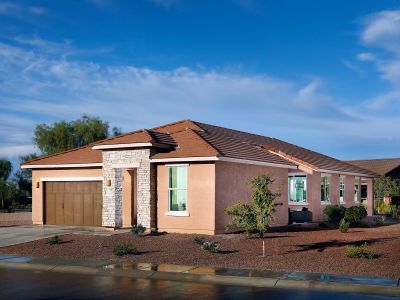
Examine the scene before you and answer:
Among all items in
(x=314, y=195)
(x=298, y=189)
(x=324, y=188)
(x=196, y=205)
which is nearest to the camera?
(x=196, y=205)

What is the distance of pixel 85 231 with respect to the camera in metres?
24.0

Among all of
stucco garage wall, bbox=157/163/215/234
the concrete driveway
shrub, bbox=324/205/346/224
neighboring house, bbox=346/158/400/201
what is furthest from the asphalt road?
neighboring house, bbox=346/158/400/201

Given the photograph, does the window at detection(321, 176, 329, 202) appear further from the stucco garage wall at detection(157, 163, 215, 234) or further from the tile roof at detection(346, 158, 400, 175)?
the tile roof at detection(346, 158, 400, 175)

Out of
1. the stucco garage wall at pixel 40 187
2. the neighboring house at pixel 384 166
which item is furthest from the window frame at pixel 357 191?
the stucco garage wall at pixel 40 187

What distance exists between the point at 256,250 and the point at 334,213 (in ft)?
43.6

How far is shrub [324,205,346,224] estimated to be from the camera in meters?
30.1

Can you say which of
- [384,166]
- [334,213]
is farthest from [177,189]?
[384,166]

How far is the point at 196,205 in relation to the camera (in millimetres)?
22656

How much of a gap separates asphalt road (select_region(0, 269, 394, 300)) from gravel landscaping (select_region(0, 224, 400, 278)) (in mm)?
2535

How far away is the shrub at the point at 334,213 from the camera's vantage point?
98.7 feet

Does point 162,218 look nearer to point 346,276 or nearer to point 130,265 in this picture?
point 130,265

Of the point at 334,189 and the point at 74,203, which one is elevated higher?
the point at 334,189

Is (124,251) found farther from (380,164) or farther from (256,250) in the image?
(380,164)

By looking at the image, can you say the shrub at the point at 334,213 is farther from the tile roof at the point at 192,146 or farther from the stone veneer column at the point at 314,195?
the tile roof at the point at 192,146
